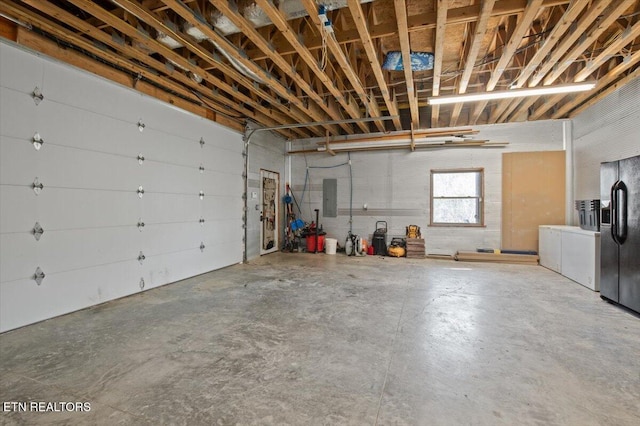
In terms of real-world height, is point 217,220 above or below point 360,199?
below

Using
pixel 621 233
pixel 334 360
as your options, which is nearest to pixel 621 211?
pixel 621 233

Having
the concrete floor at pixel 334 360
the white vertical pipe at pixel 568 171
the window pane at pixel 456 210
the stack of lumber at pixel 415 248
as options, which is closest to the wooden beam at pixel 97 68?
the concrete floor at pixel 334 360

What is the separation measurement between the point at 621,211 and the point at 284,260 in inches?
224

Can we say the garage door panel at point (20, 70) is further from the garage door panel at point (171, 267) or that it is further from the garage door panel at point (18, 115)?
the garage door panel at point (171, 267)

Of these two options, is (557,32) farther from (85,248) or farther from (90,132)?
(85,248)

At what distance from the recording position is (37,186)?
119 inches

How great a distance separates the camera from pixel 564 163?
628 cm

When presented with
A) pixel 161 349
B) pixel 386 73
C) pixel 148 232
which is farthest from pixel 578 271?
pixel 148 232

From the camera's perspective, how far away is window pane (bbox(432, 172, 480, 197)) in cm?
694

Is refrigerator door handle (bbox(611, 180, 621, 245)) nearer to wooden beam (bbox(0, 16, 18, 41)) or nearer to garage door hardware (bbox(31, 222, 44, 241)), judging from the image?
garage door hardware (bbox(31, 222, 44, 241))

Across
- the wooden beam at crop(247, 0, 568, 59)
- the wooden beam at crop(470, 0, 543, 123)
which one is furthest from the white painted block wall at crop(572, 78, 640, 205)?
the wooden beam at crop(247, 0, 568, 59)

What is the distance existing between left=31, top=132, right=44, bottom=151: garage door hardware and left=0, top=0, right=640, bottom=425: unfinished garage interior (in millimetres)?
22

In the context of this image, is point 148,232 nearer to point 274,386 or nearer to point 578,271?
point 274,386

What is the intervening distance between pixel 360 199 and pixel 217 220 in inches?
154
